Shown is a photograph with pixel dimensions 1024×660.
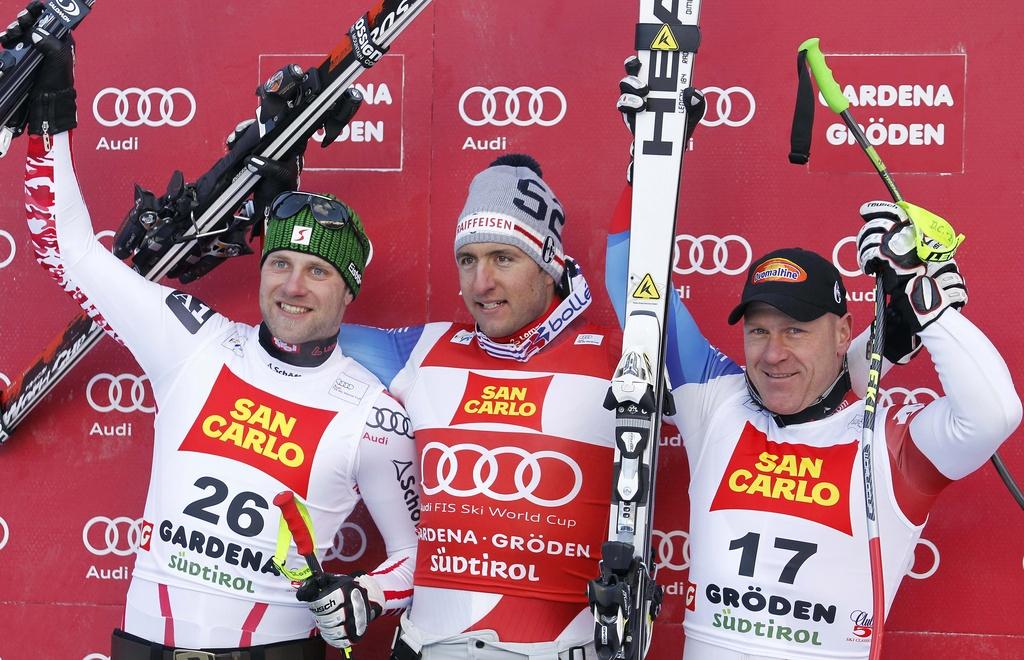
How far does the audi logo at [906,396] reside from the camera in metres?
3.29

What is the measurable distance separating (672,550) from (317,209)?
4.75ft

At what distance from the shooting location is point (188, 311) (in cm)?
301

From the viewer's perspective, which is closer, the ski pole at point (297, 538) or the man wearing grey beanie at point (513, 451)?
the ski pole at point (297, 538)

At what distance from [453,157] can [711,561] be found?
1557mm

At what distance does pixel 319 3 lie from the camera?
3.60 m

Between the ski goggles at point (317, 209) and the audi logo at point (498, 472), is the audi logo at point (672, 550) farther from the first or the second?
the ski goggles at point (317, 209)

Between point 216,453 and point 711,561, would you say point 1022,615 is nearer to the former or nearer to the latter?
point 711,561

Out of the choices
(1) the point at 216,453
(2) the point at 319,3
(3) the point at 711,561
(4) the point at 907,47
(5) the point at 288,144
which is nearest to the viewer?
(3) the point at 711,561

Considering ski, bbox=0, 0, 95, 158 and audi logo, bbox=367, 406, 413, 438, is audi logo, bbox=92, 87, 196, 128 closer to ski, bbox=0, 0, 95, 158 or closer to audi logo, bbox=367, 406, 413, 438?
ski, bbox=0, 0, 95, 158

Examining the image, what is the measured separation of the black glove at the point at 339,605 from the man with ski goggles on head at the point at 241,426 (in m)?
0.03

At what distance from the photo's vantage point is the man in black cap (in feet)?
8.18

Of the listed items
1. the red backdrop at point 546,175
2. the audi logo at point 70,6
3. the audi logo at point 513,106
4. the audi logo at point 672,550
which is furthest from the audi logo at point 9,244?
the audi logo at point 672,550

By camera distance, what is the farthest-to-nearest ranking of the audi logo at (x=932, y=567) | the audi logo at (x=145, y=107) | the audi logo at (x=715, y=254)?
the audi logo at (x=145, y=107) < the audi logo at (x=715, y=254) < the audi logo at (x=932, y=567)

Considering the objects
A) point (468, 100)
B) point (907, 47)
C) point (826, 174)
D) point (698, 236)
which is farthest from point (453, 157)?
point (907, 47)
